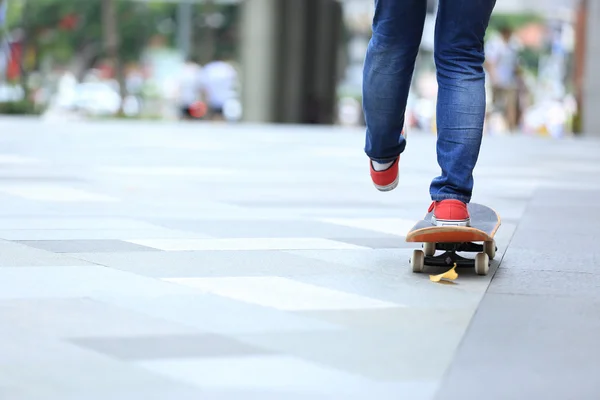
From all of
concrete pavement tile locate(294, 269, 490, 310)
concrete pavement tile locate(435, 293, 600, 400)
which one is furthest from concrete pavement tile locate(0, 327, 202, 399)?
concrete pavement tile locate(294, 269, 490, 310)

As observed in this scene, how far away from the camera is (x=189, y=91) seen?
76.3 feet

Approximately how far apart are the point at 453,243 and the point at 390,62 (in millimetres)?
674

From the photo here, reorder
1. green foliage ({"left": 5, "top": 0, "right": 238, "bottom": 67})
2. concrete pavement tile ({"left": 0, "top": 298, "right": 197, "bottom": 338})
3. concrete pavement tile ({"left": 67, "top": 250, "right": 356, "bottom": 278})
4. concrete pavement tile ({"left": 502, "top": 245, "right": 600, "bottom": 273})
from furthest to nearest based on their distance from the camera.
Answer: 1. green foliage ({"left": 5, "top": 0, "right": 238, "bottom": 67})
2. concrete pavement tile ({"left": 502, "top": 245, "right": 600, "bottom": 273})
3. concrete pavement tile ({"left": 67, "top": 250, "right": 356, "bottom": 278})
4. concrete pavement tile ({"left": 0, "top": 298, "right": 197, "bottom": 338})

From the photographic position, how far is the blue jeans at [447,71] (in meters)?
3.86

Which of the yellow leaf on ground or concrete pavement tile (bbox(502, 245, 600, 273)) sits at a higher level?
the yellow leaf on ground

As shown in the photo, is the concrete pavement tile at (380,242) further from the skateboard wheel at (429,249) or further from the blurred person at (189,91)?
the blurred person at (189,91)

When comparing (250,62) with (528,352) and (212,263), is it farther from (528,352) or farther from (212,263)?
(528,352)

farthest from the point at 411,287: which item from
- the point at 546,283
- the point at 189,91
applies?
the point at 189,91

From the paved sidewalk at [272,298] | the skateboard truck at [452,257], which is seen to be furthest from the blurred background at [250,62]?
the skateboard truck at [452,257]

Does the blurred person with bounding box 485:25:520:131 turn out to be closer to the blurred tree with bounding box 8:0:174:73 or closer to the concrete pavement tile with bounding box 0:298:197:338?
the concrete pavement tile with bounding box 0:298:197:338

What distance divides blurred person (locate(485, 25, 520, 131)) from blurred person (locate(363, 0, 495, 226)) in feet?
49.6

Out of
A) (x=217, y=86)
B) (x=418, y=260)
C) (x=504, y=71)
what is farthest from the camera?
(x=217, y=86)

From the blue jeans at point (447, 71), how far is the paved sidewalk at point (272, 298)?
1.26 ft

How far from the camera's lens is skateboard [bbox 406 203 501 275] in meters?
3.63
